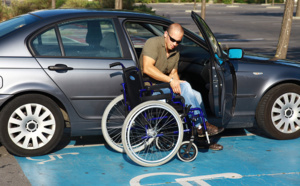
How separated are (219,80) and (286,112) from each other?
3.80 ft

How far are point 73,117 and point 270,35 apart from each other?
61.7 feet

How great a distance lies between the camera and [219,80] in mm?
5426

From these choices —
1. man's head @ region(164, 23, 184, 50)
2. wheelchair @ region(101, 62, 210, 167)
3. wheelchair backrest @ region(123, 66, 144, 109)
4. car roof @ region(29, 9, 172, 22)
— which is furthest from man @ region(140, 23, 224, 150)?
car roof @ region(29, 9, 172, 22)

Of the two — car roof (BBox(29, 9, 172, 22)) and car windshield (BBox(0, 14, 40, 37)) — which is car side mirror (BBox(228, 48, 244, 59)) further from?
car windshield (BBox(0, 14, 40, 37))

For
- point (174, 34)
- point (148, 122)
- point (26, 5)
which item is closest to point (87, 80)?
point (148, 122)

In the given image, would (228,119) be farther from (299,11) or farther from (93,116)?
(299,11)

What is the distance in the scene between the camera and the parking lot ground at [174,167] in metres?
4.72

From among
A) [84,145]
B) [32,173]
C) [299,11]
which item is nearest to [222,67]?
[84,145]

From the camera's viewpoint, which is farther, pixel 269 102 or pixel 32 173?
pixel 269 102

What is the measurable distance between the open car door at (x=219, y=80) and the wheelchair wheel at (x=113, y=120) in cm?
102

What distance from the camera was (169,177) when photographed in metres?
4.82

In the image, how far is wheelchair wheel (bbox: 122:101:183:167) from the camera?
4934 millimetres

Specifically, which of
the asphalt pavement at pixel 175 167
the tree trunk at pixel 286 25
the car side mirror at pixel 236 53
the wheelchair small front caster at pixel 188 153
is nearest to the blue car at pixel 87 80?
the car side mirror at pixel 236 53

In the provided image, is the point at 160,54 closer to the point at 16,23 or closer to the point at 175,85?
the point at 175,85
